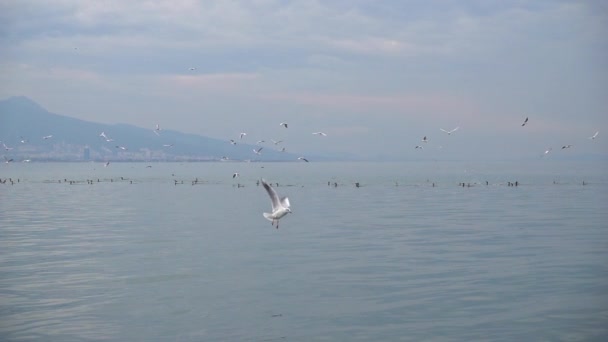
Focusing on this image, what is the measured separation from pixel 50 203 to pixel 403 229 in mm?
43245

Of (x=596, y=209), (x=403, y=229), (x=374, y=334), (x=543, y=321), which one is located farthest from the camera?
(x=596, y=209)

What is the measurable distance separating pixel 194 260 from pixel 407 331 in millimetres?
15444

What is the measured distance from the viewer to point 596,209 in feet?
200

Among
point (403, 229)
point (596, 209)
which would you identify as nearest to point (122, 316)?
point (403, 229)

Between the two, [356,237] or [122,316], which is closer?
[122,316]

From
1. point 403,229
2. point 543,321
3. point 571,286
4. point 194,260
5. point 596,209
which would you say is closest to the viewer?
point 543,321

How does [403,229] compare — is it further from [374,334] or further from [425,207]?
[374,334]

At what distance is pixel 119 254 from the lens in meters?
34.8

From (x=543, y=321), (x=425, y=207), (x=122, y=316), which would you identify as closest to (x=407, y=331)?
(x=543, y=321)

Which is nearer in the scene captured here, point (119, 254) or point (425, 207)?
point (119, 254)

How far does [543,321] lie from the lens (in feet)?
67.6

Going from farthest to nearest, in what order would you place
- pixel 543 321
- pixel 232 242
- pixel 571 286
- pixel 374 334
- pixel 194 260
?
pixel 232 242
pixel 194 260
pixel 571 286
pixel 543 321
pixel 374 334

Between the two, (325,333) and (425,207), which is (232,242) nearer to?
(325,333)

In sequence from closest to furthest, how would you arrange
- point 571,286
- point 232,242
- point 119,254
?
point 571,286 → point 119,254 → point 232,242
